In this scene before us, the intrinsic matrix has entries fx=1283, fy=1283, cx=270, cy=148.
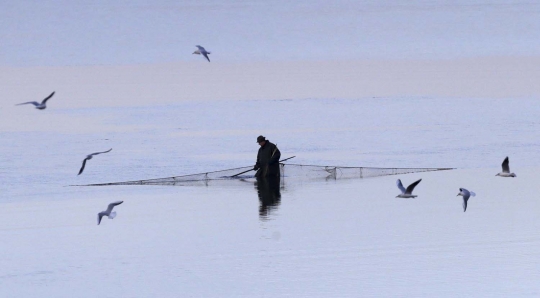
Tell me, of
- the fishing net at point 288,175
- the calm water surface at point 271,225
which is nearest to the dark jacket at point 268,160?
the calm water surface at point 271,225

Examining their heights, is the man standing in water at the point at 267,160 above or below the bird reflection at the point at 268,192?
above

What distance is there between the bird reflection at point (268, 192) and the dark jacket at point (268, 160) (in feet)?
0.51

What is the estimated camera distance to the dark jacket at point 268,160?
23156 millimetres

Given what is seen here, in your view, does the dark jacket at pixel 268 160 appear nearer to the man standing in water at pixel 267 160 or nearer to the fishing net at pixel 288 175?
the man standing in water at pixel 267 160

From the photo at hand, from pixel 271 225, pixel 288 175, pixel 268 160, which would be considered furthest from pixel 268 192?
pixel 271 225

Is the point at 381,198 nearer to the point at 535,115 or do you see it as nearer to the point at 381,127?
the point at 381,127

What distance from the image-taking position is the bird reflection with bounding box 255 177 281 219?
22.0 m

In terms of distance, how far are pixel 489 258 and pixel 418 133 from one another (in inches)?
1014

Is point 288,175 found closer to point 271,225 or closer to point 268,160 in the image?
point 268,160

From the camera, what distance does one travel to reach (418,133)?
138ft

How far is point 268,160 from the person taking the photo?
76.3 ft

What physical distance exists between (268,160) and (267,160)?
0.02m

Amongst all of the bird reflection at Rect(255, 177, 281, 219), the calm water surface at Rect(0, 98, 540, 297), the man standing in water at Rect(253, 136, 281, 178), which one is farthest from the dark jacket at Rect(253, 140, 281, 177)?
the calm water surface at Rect(0, 98, 540, 297)

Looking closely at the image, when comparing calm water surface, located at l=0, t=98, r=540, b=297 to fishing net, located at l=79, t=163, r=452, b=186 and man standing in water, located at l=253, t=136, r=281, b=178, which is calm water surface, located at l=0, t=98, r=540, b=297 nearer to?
fishing net, located at l=79, t=163, r=452, b=186
